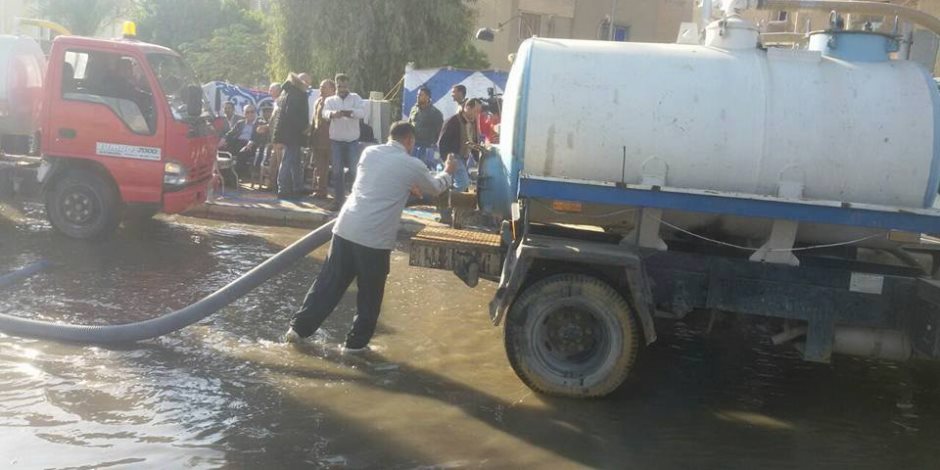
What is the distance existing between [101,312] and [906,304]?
5.93 metres

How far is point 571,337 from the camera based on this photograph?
608 cm

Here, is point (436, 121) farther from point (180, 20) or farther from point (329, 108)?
point (180, 20)

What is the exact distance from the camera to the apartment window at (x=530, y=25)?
31.9m

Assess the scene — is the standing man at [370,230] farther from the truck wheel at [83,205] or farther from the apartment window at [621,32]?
the apartment window at [621,32]

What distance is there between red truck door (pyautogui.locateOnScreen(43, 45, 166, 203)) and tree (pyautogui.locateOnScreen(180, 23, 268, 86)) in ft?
74.1

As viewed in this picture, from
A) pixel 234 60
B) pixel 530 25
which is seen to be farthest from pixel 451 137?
pixel 234 60

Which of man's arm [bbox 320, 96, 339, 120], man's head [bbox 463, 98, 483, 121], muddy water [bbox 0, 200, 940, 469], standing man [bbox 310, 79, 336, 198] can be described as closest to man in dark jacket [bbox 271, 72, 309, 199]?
standing man [bbox 310, 79, 336, 198]

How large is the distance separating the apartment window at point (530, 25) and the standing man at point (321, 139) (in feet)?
62.5

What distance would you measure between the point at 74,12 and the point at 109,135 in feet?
105

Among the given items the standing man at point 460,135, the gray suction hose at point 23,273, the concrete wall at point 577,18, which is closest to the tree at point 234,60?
the concrete wall at point 577,18

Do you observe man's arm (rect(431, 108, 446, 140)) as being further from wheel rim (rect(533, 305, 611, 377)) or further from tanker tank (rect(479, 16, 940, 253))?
wheel rim (rect(533, 305, 611, 377))

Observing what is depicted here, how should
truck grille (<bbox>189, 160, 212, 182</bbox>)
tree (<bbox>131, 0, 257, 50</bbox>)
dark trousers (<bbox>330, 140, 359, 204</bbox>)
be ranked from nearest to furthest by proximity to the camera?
truck grille (<bbox>189, 160, 212, 182</bbox>)
dark trousers (<bbox>330, 140, 359, 204</bbox>)
tree (<bbox>131, 0, 257, 50</bbox>)

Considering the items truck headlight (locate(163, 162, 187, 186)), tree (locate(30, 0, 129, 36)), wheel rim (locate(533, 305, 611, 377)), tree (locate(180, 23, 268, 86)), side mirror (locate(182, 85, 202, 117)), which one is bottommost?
wheel rim (locate(533, 305, 611, 377))

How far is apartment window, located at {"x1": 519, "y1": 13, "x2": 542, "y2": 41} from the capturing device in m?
31.9
